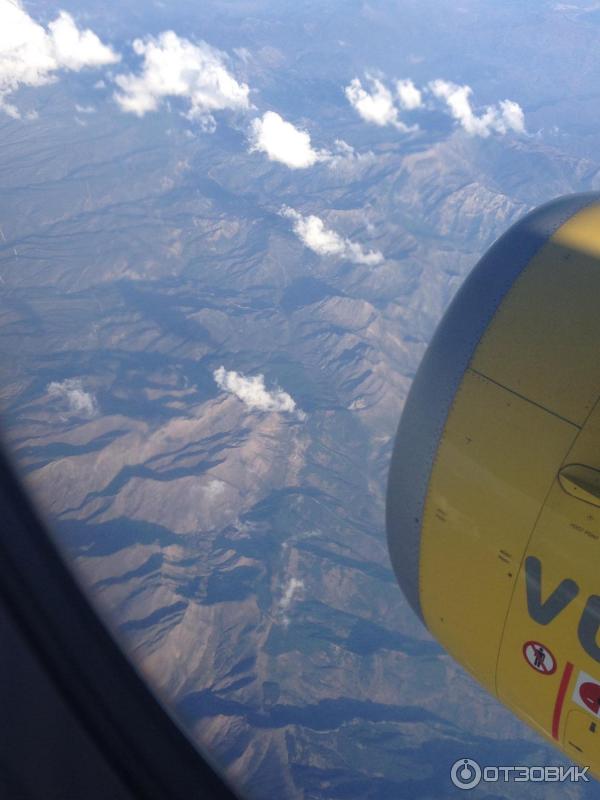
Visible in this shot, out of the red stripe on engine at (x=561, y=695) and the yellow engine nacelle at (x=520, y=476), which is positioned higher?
the yellow engine nacelle at (x=520, y=476)

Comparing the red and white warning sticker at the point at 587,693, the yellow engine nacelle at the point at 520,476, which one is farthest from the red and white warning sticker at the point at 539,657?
the red and white warning sticker at the point at 587,693

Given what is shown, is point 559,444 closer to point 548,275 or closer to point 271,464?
point 548,275

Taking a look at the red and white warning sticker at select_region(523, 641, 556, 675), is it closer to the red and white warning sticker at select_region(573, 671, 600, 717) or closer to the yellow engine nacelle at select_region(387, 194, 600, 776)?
the yellow engine nacelle at select_region(387, 194, 600, 776)

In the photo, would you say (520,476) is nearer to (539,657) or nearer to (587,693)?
(539,657)

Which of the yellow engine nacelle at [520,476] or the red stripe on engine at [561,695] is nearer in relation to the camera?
the yellow engine nacelle at [520,476]

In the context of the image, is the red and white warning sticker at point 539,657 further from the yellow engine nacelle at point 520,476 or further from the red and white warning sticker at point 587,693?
the red and white warning sticker at point 587,693

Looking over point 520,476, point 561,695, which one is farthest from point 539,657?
point 520,476

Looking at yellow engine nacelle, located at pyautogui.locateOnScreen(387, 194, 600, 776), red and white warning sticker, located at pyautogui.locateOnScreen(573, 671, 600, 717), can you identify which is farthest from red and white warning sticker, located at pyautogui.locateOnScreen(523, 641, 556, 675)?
red and white warning sticker, located at pyautogui.locateOnScreen(573, 671, 600, 717)
